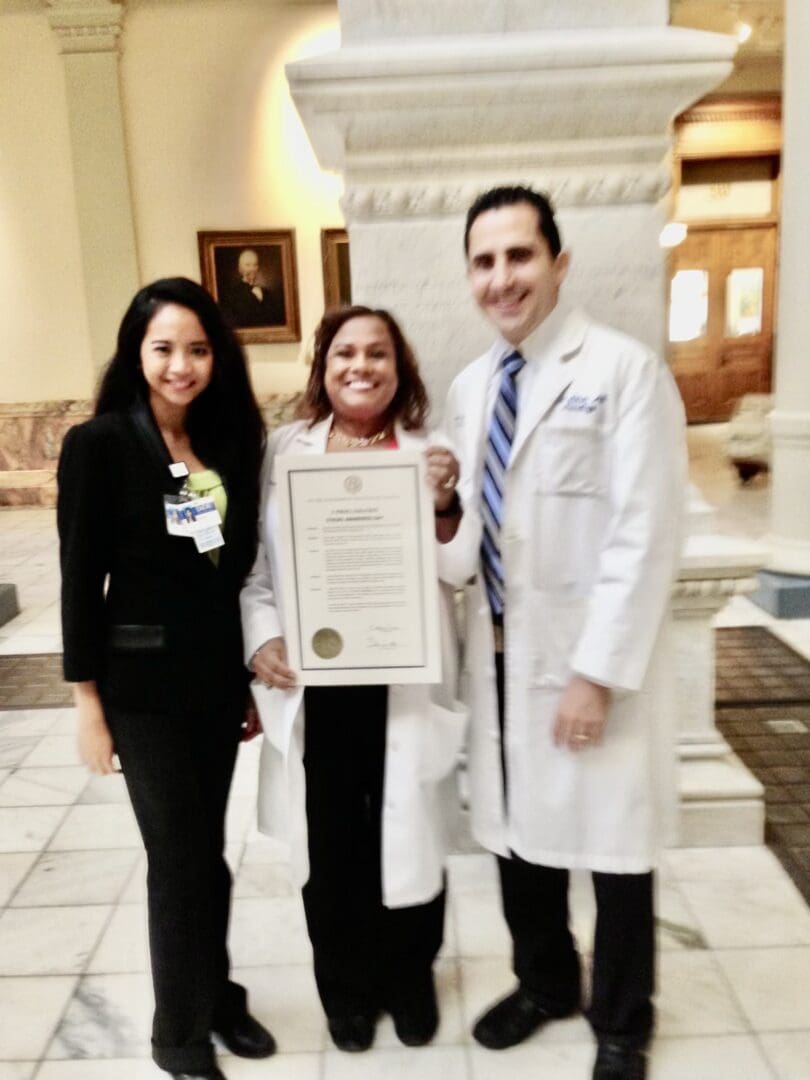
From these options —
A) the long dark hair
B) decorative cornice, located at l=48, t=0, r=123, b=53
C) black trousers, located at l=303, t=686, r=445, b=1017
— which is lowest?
black trousers, located at l=303, t=686, r=445, b=1017

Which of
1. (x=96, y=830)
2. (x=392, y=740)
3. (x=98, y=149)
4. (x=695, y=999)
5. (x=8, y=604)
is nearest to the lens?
(x=392, y=740)

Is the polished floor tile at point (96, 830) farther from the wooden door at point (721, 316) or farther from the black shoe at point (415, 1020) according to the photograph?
the wooden door at point (721, 316)

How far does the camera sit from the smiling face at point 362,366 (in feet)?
6.36

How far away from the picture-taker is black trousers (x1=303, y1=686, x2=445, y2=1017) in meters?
2.08

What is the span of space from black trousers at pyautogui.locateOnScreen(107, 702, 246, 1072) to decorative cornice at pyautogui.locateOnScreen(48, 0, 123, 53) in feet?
34.3

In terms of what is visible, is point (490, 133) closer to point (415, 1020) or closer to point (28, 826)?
point (415, 1020)

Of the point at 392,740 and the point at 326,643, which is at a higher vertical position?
the point at 326,643

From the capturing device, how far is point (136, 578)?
1908 millimetres

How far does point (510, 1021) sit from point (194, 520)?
4.67 feet

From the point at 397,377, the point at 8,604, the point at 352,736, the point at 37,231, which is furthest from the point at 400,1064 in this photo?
the point at 37,231

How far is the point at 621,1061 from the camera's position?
7.00 feet

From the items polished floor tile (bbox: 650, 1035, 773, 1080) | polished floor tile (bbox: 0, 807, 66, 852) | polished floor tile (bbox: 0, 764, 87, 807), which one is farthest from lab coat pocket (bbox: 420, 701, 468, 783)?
polished floor tile (bbox: 0, 764, 87, 807)

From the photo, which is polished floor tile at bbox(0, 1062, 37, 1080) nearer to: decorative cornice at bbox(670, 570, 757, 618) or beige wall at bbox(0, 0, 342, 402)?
decorative cornice at bbox(670, 570, 757, 618)

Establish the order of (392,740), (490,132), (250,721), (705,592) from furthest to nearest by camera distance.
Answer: (705,592) → (490,132) → (250,721) → (392,740)
